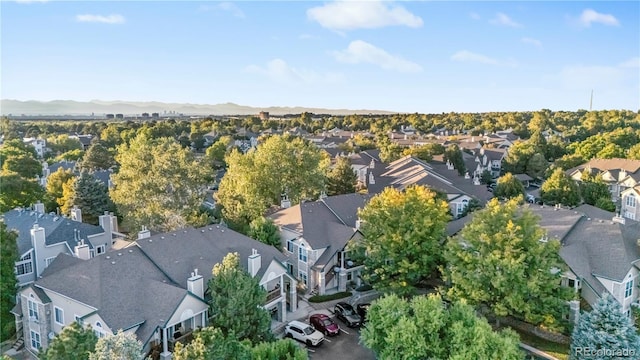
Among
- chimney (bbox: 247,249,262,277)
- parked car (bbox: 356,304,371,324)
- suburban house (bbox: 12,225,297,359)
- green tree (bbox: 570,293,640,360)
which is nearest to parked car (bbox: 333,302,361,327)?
parked car (bbox: 356,304,371,324)

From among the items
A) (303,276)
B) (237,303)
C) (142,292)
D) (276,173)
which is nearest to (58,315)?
(142,292)

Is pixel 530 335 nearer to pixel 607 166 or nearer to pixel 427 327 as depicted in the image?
pixel 427 327

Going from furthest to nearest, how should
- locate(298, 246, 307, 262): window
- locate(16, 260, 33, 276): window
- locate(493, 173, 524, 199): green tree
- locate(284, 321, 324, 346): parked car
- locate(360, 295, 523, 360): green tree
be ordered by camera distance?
locate(493, 173, 524, 199): green tree
locate(298, 246, 307, 262): window
locate(16, 260, 33, 276): window
locate(284, 321, 324, 346): parked car
locate(360, 295, 523, 360): green tree

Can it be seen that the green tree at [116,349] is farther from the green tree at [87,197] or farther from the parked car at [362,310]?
the green tree at [87,197]

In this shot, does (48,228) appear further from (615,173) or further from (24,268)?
(615,173)

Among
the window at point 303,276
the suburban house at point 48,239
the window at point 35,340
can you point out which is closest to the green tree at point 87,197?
the suburban house at point 48,239

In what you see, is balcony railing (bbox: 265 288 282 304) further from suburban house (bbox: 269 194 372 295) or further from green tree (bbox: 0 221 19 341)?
green tree (bbox: 0 221 19 341)
